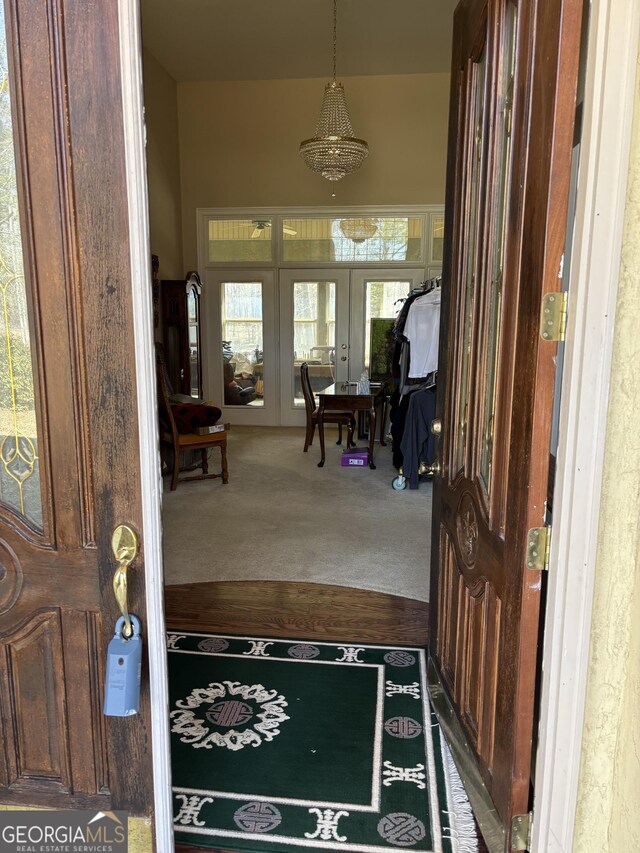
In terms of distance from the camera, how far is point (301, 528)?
4191 millimetres

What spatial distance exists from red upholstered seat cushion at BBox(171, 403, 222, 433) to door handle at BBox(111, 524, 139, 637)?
12.7 ft

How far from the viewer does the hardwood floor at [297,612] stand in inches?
110

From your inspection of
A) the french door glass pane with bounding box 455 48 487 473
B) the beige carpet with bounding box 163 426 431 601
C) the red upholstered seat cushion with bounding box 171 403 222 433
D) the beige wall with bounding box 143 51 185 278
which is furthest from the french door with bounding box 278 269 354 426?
the french door glass pane with bounding box 455 48 487 473

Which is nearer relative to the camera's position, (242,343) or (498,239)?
(498,239)

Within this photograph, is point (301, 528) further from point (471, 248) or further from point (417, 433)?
point (471, 248)

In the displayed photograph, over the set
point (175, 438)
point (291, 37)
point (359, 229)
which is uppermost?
point (291, 37)

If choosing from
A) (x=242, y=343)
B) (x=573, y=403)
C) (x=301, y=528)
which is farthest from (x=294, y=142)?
(x=573, y=403)

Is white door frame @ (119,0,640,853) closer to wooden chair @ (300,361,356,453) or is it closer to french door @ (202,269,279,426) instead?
wooden chair @ (300,361,356,453)

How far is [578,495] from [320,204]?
705cm

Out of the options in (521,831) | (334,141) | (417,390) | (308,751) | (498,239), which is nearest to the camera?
(521,831)

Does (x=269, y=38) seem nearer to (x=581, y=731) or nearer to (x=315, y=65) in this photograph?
(x=315, y=65)

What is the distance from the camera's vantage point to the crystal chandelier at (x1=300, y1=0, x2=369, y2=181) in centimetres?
557

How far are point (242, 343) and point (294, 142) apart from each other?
2589 mm

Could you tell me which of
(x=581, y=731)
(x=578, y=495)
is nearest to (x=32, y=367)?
(x=578, y=495)
